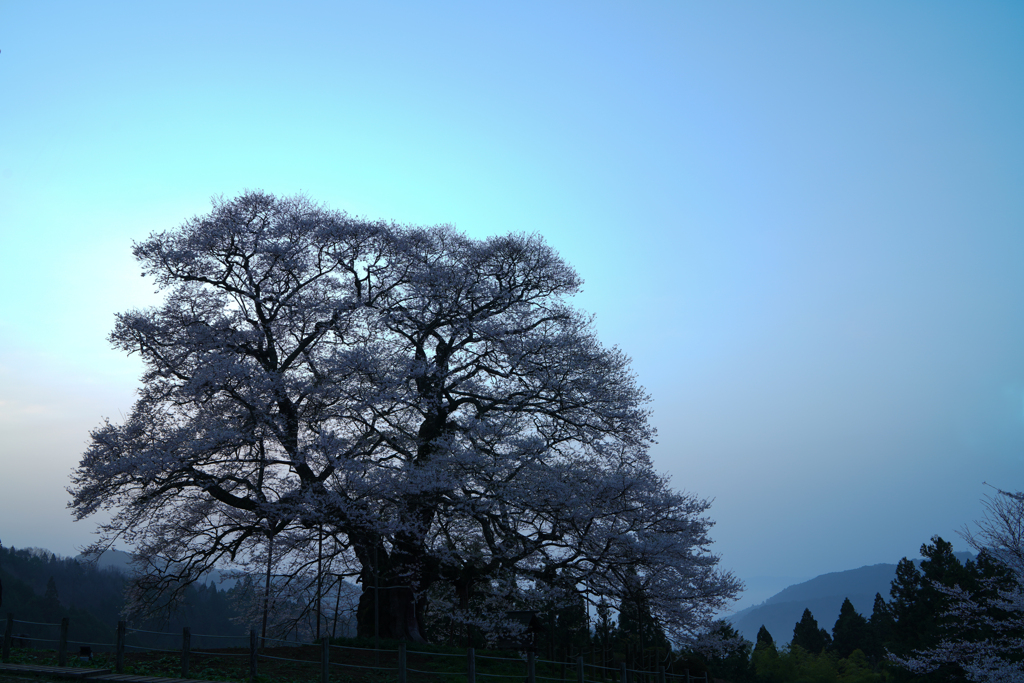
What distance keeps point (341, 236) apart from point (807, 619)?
71.8m

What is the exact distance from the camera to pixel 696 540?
23438 millimetres

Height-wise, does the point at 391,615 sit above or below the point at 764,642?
above

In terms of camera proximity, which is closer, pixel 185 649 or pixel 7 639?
pixel 185 649

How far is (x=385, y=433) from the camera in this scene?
843 inches

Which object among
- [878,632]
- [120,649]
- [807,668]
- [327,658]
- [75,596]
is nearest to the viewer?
[120,649]

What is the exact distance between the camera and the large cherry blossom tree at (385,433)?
770 inches

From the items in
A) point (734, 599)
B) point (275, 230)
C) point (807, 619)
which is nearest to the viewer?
point (275, 230)

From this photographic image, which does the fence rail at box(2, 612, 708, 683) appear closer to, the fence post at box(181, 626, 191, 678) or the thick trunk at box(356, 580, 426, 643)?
the fence post at box(181, 626, 191, 678)

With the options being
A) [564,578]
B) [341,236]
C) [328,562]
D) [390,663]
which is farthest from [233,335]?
[564,578]

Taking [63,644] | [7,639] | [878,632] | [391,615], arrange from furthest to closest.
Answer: [878,632]
[391,615]
[7,639]
[63,644]

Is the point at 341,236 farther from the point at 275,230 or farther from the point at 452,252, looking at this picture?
the point at 452,252

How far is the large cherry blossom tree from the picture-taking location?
64.1 feet

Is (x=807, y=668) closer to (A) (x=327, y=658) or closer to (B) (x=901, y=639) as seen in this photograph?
(B) (x=901, y=639)

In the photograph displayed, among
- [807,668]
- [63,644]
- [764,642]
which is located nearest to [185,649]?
[63,644]
